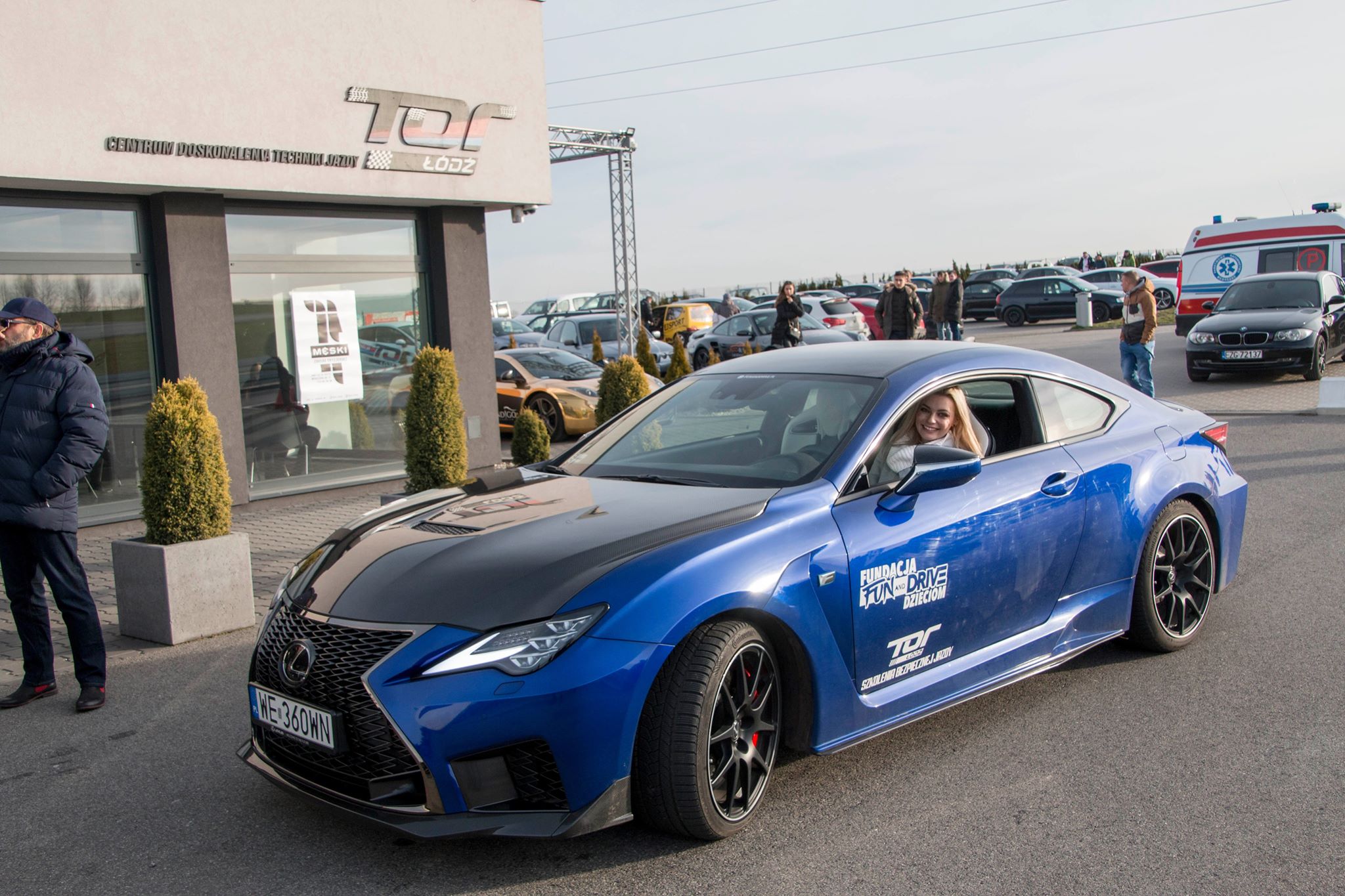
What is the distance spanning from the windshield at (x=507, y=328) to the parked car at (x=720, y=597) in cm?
3040

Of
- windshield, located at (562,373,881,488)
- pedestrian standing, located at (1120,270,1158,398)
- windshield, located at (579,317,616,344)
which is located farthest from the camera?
windshield, located at (579,317,616,344)

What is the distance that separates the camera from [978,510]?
433cm

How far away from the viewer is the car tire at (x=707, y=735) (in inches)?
134

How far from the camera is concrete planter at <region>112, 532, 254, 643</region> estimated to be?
628 cm

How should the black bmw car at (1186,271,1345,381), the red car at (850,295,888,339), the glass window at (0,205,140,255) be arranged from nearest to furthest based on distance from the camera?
1. the glass window at (0,205,140,255)
2. the black bmw car at (1186,271,1345,381)
3. the red car at (850,295,888,339)

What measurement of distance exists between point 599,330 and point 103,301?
1661 cm

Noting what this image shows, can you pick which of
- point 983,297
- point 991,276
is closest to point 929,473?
point 983,297

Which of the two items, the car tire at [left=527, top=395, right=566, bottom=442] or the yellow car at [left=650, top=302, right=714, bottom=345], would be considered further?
the yellow car at [left=650, top=302, right=714, bottom=345]

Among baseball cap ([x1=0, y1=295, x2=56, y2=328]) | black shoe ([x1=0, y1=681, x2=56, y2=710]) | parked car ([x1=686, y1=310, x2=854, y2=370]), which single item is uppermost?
baseball cap ([x1=0, y1=295, x2=56, y2=328])

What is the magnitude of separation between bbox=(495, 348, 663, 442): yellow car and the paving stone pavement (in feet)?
15.1

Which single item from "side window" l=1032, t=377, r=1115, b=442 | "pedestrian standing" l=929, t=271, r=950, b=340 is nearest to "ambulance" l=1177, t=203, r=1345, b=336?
"pedestrian standing" l=929, t=271, r=950, b=340

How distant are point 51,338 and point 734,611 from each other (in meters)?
3.65

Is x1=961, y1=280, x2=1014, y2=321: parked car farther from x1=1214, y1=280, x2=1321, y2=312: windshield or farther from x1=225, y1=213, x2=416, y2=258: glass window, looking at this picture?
x1=225, y1=213, x2=416, y2=258: glass window

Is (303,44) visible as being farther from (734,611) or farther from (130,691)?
(734,611)
